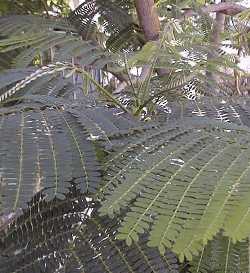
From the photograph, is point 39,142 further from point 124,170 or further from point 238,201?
point 238,201

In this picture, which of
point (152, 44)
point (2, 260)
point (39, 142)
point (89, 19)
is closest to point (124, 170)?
point (39, 142)

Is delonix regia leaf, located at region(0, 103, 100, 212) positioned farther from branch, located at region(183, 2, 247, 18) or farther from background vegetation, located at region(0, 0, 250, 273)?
branch, located at region(183, 2, 247, 18)

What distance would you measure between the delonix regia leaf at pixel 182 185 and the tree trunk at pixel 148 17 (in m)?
1.07

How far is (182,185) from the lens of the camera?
2.04 ft

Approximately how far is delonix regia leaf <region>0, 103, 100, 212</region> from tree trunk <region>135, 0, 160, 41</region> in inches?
41.9

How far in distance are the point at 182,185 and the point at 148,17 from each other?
128 centimetres

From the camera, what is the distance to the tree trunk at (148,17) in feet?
5.90

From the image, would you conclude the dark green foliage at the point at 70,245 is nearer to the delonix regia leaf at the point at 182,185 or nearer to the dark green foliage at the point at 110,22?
the delonix regia leaf at the point at 182,185

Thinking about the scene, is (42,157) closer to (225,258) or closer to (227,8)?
(225,258)

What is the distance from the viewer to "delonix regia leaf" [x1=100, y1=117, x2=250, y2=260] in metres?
0.54

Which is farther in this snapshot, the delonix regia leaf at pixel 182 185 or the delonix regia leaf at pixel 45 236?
the delonix regia leaf at pixel 45 236

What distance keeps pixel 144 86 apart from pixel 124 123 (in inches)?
8.2

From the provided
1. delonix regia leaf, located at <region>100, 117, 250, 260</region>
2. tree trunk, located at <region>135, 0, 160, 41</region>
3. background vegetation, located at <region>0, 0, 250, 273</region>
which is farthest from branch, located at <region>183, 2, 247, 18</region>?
delonix regia leaf, located at <region>100, 117, 250, 260</region>

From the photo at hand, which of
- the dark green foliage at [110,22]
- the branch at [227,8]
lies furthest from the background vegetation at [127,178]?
the branch at [227,8]
